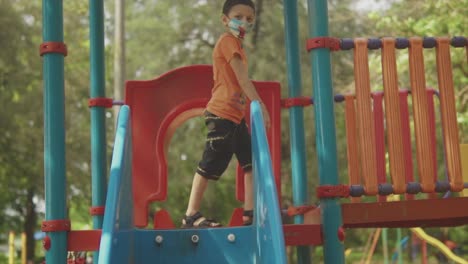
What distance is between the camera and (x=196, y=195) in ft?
14.5

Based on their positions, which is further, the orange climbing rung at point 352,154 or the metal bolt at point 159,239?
the orange climbing rung at point 352,154

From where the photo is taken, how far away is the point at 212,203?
60.4ft

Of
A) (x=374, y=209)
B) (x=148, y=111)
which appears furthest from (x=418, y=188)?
(x=148, y=111)

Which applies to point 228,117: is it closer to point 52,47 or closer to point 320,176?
point 320,176

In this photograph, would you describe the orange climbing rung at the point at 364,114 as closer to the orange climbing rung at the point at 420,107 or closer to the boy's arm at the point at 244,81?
the orange climbing rung at the point at 420,107

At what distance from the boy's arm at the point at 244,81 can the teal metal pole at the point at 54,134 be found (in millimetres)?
1010

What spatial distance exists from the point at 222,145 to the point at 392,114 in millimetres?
1019

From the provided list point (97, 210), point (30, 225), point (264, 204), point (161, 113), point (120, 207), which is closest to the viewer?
point (264, 204)

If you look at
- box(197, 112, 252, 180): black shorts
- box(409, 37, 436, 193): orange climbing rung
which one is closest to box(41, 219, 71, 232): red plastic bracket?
box(197, 112, 252, 180): black shorts

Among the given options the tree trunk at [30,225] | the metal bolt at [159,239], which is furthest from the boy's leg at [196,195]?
the tree trunk at [30,225]

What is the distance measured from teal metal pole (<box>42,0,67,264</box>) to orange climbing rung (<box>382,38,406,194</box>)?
1.90 metres

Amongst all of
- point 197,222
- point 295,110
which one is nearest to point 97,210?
point 197,222

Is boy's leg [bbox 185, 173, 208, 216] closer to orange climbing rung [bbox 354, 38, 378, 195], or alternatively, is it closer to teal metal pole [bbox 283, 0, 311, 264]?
orange climbing rung [bbox 354, 38, 378, 195]

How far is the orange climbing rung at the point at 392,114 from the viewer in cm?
442
